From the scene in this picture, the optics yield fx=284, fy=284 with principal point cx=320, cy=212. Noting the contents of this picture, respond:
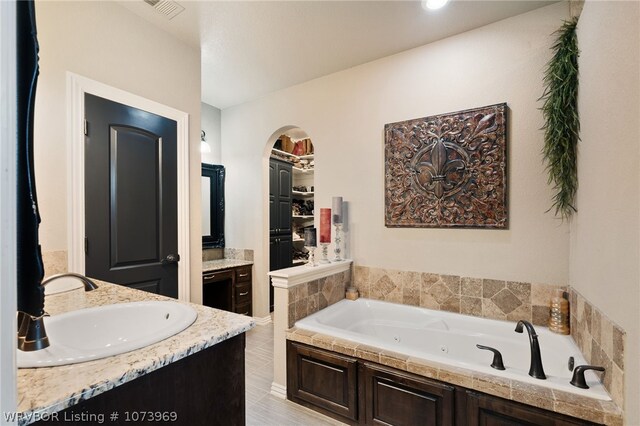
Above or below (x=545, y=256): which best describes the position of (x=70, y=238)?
above

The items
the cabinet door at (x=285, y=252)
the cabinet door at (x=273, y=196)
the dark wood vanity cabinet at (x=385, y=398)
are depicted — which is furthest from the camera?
the cabinet door at (x=285, y=252)

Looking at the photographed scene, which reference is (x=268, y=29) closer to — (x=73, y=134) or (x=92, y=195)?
(x=73, y=134)

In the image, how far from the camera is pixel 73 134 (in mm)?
1775

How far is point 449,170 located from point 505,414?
1.70 metres

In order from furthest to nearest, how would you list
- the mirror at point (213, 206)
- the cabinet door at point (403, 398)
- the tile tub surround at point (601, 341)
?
the mirror at point (213, 206) < the cabinet door at point (403, 398) < the tile tub surround at point (601, 341)

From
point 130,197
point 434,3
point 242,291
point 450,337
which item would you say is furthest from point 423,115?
point 242,291

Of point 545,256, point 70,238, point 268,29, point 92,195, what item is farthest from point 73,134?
point 545,256

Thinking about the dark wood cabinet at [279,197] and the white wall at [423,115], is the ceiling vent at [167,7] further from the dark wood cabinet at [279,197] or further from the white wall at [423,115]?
the dark wood cabinet at [279,197]

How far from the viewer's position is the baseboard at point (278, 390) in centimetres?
218

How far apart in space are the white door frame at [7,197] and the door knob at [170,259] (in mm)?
1987

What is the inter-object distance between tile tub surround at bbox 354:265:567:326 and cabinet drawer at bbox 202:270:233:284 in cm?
152

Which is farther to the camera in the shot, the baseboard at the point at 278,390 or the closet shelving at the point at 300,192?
the closet shelving at the point at 300,192

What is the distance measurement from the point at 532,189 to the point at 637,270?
4.00ft

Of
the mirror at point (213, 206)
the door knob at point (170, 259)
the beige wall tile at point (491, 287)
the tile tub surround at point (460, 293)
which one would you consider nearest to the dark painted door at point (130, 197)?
the door knob at point (170, 259)
